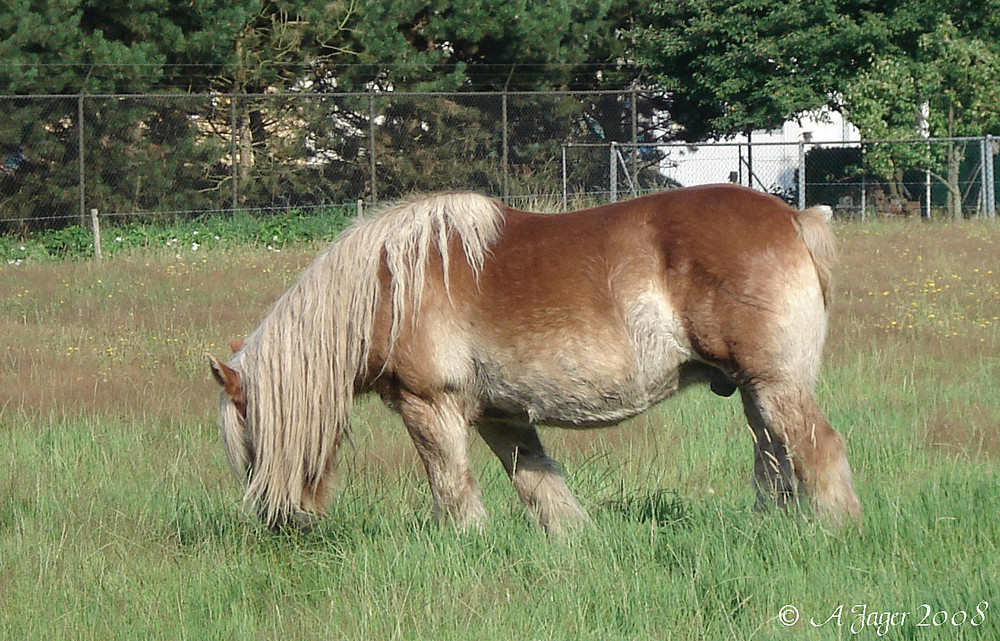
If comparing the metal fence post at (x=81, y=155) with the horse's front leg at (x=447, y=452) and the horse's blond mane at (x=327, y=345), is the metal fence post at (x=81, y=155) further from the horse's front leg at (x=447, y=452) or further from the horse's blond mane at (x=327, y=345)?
the horse's front leg at (x=447, y=452)

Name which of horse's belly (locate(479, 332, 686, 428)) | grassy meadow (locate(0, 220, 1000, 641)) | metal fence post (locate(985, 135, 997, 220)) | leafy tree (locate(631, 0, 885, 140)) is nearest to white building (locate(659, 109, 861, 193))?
leafy tree (locate(631, 0, 885, 140))

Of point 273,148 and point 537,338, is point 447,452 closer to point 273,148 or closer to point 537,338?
point 537,338

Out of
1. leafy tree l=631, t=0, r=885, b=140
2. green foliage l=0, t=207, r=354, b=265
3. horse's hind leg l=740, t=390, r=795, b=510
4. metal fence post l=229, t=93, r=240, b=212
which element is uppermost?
leafy tree l=631, t=0, r=885, b=140

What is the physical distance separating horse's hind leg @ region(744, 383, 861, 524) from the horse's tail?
474 mm

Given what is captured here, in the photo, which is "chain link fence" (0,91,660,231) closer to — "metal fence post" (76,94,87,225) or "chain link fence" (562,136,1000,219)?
"metal fence post" (76,94,87,225)

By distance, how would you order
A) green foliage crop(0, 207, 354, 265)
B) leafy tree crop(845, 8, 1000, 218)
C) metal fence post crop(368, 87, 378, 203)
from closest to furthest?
green foliage crop(0, 207, 354, 265) < metal fence post crop(368, 87, 378, 203) < leafy tree crop(845, 8, 1000, 218)

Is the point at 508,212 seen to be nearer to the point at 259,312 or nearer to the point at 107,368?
the point at 107,368

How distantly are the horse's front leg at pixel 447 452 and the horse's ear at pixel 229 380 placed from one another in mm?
742

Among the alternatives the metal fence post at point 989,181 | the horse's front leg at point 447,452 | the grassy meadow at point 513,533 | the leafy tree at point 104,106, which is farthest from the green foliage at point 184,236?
the horse's front leg at point 447,452

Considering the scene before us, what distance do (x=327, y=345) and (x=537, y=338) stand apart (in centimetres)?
90

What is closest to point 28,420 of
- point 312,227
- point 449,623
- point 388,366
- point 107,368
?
point 107,368

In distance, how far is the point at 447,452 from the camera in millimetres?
4801

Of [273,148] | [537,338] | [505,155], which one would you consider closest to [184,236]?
[273,148]

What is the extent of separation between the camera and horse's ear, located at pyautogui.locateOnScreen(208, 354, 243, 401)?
4.87 metres
